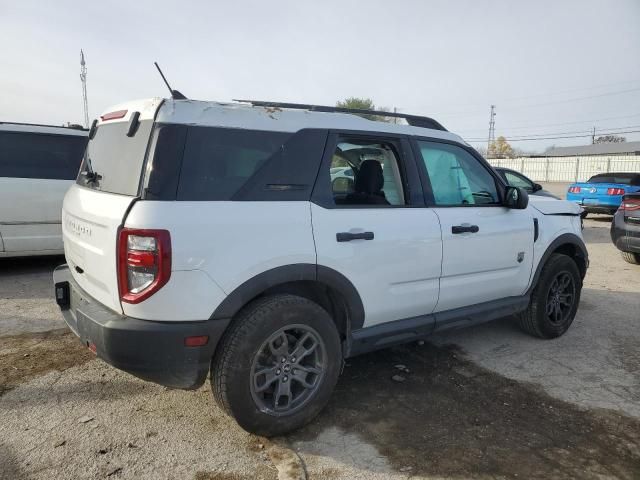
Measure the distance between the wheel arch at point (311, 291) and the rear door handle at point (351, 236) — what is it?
202 mm

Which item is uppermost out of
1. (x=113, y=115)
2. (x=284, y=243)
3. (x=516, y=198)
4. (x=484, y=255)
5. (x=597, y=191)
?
(x=113, y=115)

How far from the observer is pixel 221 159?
2.67 m

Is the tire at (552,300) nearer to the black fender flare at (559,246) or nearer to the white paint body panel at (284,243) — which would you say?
the black fender flare at (559,246)

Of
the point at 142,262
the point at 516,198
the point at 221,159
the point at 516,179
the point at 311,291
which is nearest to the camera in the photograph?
the point at 142,262

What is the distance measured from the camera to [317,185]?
9.78ft

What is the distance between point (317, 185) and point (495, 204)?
180 centimetres

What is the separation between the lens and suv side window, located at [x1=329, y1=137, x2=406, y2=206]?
3.33 m

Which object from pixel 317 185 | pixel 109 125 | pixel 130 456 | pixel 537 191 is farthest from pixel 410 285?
pixel 537 191

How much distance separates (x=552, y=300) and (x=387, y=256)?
2.38 meters

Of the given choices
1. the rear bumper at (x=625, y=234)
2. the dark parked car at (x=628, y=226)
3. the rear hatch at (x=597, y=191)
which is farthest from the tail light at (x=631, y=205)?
the rear hatch at (x=597, y=191)

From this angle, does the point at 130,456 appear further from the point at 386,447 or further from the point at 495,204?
the point at 495,204

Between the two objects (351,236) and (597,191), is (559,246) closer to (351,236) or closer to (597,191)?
(351,236)

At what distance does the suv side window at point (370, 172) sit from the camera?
3334 millimetres

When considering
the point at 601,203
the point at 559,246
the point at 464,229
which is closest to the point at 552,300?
the point at 559,246
